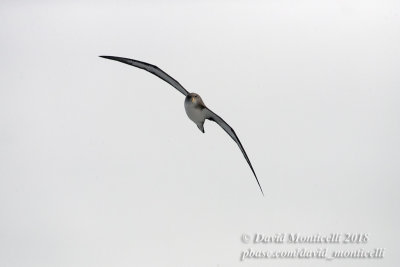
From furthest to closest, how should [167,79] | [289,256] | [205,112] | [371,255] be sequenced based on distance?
[371,255] → [289,256] → [167,79] → [205,112]

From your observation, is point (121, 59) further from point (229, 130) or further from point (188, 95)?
point (229, 130)

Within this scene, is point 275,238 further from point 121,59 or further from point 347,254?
point 121,59

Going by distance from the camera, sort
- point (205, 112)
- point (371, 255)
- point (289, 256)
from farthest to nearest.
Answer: point (371, 255), point (289, 256), point (205, 112)

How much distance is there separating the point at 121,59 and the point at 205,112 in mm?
1848

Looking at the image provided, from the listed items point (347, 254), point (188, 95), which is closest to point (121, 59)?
point (188, 95)

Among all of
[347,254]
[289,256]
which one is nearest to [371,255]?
[347,254]

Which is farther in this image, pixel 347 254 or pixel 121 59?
pixel 347 254

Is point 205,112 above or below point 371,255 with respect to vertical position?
below

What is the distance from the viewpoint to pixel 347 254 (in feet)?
59.1

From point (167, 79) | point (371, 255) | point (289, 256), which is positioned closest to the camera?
point (167, 79)

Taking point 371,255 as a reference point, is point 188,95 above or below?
below

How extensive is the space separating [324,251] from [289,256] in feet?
3.55

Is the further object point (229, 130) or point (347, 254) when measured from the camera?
point (347, 254)

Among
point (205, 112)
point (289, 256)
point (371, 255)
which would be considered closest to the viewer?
point (205, 112)
